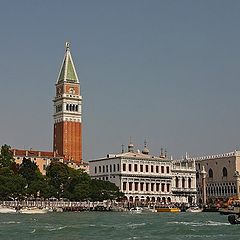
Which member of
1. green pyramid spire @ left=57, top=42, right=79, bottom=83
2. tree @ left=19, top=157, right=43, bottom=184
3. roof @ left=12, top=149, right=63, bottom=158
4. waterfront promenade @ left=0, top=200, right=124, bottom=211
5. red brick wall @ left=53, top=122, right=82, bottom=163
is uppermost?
green pyramid spire @ left=57, top=42, right=79, bottom=83

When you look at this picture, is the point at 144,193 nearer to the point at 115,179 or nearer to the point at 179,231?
the point at 115,179

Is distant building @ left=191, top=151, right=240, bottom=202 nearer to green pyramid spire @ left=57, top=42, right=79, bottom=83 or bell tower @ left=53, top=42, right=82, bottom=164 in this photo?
bell tower @ left=53, top=42, right=82, bottom=164

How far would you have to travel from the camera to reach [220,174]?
11038cm

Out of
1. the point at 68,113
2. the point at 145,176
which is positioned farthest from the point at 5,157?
the point at 68,113

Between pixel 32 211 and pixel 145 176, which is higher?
pixel 145 176

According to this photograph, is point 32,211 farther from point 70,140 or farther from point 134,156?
point 70,140

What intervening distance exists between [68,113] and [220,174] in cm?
2846

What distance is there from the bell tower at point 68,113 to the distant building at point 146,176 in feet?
34.1

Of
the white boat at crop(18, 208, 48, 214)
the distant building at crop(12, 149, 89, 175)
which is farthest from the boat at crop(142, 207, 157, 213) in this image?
the distant building at crop(12, 149, 89, 175)

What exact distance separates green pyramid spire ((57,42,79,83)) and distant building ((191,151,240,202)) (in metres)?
26.6

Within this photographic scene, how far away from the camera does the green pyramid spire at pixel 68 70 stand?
118000 millimetres

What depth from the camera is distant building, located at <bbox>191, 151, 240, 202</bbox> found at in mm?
107000

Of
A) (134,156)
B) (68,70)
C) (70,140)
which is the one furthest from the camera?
(68,70)

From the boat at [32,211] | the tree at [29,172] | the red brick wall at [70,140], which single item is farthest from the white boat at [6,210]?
the red brick wall at [70,140]
